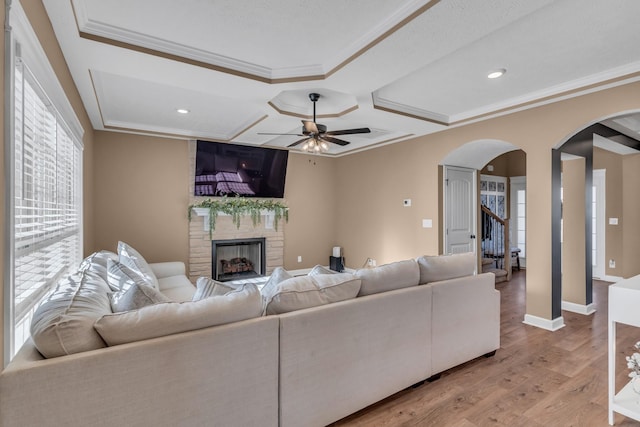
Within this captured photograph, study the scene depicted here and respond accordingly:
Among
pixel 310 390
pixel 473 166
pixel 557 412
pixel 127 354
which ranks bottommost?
pixel 557 412

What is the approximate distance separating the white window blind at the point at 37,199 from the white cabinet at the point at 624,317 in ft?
9.79

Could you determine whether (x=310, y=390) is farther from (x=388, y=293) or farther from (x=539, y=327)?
(x=539, y=327)

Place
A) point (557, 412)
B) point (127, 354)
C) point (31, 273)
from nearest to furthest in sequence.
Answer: point (127, 354), point (31, 273), point (557, 412)

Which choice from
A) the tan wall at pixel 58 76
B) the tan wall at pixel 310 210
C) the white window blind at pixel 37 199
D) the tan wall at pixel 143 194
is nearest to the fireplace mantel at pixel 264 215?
the tan wall at pixel 143 194

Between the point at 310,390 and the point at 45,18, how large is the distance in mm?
2675

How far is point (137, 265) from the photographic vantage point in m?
3.19

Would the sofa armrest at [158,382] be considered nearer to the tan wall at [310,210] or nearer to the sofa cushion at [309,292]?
the sofa cushion at [309,292]

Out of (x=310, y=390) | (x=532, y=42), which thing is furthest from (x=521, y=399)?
(x=532, y=42)

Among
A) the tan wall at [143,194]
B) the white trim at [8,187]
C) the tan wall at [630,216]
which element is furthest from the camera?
the tan wall at [630,216]

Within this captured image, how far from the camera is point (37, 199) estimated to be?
1829 millimetres

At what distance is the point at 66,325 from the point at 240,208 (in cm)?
433

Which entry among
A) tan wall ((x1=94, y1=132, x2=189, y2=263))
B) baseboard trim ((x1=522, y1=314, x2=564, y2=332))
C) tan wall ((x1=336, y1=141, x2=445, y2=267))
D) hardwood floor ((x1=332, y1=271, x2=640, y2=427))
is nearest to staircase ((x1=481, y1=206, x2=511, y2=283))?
tan wall ((x1=336, y1=141, x2=445, y2=267))

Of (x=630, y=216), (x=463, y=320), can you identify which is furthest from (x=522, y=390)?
(x=630, y=216)

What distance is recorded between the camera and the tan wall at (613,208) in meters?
5.46
